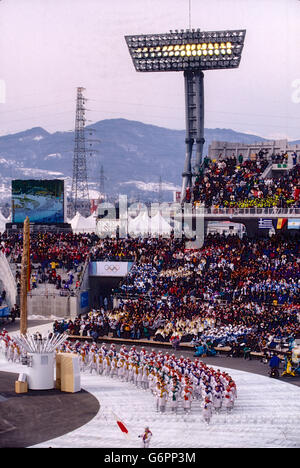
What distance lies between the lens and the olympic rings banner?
2034 inches

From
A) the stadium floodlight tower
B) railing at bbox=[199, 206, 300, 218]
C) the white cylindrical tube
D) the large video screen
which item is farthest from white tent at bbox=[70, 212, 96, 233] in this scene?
the white cylindrical tube

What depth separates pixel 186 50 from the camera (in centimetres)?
5656

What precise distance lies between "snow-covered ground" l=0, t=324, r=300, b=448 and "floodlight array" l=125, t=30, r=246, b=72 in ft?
101

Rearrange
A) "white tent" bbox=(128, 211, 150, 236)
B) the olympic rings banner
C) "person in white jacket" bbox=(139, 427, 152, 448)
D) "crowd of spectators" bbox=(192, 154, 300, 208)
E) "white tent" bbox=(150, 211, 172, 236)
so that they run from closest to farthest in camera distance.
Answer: "person in white jacket" bbox=(139, 427, 152, 448)
"crowd of spectators" bbox=(192, 154, 300, 208)
the olympic rings banner
"white tent" bbox=(150, 211, 172, 236)
"white tent" bbox=(128, 211, 150, 236)

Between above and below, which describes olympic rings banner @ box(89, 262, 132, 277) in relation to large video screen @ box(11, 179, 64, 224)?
below

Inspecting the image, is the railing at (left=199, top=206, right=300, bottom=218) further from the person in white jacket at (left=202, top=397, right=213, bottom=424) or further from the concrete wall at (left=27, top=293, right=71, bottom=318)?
the person in white jacket at (left=202, top=397, right=213, bottom=424)

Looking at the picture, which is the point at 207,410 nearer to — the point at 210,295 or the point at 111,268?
the point at 210,295

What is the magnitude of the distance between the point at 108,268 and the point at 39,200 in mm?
9430

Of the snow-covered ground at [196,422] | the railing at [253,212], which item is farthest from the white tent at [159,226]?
the snow-covered ground at [196,422]

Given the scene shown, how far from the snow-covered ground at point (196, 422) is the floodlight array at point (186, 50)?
30.7m

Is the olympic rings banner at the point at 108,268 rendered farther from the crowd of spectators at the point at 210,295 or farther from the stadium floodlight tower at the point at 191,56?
the stadium floodlight tower at the point at 191,56

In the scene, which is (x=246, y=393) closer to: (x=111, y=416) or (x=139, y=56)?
(x=111, y=416)

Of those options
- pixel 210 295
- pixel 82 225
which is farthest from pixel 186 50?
pixel 82 225
